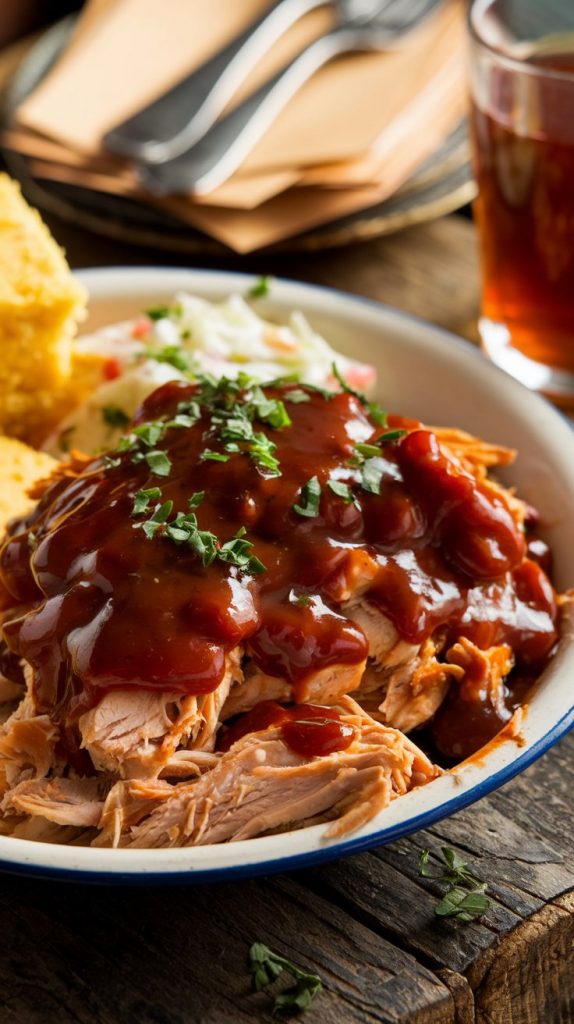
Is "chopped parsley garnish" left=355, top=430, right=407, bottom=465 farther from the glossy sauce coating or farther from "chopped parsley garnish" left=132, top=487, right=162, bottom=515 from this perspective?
"chopped parsley garnish" left=132, top=487, right=162, bottom=515

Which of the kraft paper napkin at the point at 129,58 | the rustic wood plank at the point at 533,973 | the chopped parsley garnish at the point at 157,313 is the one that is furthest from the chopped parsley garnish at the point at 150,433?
the kraft paper napkin at the point at 129,58

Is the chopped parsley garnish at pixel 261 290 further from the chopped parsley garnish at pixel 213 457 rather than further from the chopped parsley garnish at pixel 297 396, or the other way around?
the chopped parsley garnish at pixel 213 457

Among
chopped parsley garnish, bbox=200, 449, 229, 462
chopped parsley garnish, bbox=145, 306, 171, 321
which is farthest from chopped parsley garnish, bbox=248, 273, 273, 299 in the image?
chopped parsley garnish, bbox=200, 449, 229, 462

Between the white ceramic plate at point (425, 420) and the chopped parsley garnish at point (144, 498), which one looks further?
the chopped parsley garnish at point (144, 498)

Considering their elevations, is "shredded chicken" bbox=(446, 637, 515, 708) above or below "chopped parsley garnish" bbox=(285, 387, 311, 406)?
below

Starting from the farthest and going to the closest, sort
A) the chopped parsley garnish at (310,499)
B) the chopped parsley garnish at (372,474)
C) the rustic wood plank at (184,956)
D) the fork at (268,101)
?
the fork at (268,101) → the chopped parsley garnish at (372,474) → the chopped parsley garnish at (310,499) → the rustic wood plank at (184,956)

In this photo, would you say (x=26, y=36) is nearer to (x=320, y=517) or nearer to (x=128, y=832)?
(x=320, y=517)
